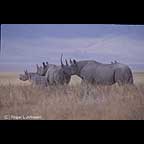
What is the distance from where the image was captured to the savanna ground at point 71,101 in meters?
5.25

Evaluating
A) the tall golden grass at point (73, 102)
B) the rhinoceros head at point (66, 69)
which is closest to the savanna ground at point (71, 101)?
the tall golden grass at point (73, 102)

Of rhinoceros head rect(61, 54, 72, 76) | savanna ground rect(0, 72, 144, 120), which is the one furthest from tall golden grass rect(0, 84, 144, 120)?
rhinoceros head rect(61, 54, 72, 76)

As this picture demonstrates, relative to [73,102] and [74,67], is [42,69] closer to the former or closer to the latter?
[74,67]

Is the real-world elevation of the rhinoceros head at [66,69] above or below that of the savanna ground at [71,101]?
above

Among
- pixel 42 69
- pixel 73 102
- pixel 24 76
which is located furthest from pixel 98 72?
pixel 24 76

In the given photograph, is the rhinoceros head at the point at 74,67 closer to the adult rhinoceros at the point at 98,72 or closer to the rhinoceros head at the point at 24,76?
the adult rhinoceros at the point at 98,72

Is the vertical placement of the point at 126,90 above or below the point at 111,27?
below

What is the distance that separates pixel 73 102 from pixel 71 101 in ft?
0.09

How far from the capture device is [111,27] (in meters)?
5.33

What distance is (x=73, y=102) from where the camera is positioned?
209 inches
